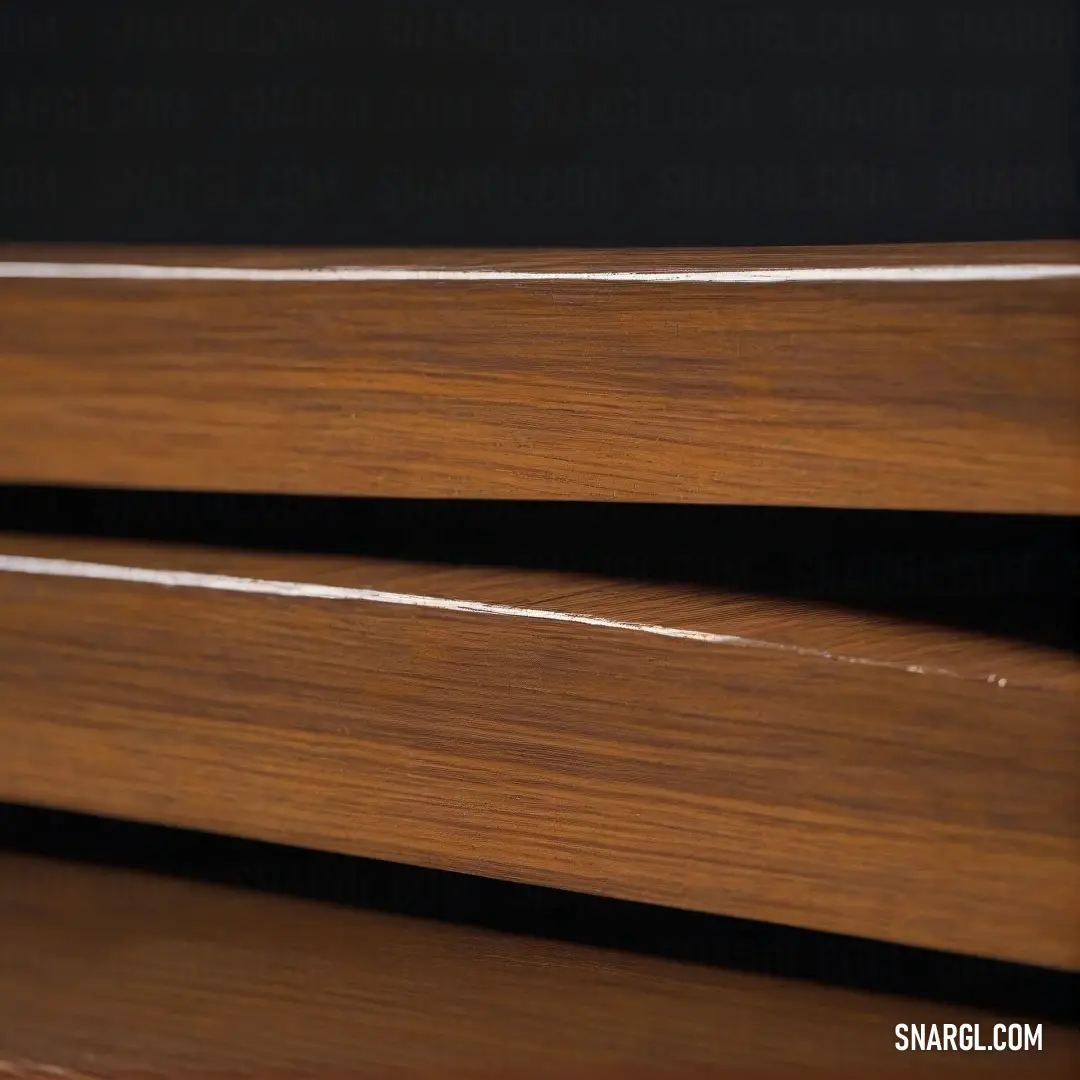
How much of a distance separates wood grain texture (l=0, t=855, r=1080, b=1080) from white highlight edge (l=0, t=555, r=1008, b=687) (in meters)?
0.11

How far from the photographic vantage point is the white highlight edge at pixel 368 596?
37 centimetres

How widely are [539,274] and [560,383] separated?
0.03m

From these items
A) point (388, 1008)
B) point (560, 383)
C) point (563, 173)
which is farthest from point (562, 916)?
point (563, 173)

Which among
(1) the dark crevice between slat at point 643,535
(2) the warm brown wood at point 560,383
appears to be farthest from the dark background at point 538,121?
(2) the warm brown wood at point 560,383

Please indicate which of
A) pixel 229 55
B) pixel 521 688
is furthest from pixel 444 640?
pixel 229 55

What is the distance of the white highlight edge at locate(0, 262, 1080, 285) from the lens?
0.36m

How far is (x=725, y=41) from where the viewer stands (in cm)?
67

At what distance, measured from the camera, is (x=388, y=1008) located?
0.43 metres

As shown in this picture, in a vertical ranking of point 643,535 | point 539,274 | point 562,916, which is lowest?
point 562,916

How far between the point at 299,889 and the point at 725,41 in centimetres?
38

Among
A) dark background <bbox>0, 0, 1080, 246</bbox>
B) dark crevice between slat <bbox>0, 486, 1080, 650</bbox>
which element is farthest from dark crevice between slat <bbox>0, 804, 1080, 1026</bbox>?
dark background <bbox>0, 0, 1080, 246</bbox>

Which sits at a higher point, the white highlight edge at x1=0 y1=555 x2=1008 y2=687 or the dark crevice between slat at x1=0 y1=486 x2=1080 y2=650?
the white highlight edge at x1=0 y1=555 x2=1008 y2=687

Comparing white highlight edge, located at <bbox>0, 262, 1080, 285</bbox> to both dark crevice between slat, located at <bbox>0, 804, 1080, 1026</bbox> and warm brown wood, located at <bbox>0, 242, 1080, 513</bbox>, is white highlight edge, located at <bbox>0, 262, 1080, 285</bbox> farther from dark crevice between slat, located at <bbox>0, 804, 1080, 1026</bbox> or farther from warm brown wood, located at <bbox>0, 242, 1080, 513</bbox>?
dark crevice between slat, located at <bbox>0, 804, 1080, 1026</bbox>

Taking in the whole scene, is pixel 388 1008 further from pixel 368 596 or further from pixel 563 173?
pixel 563 173
